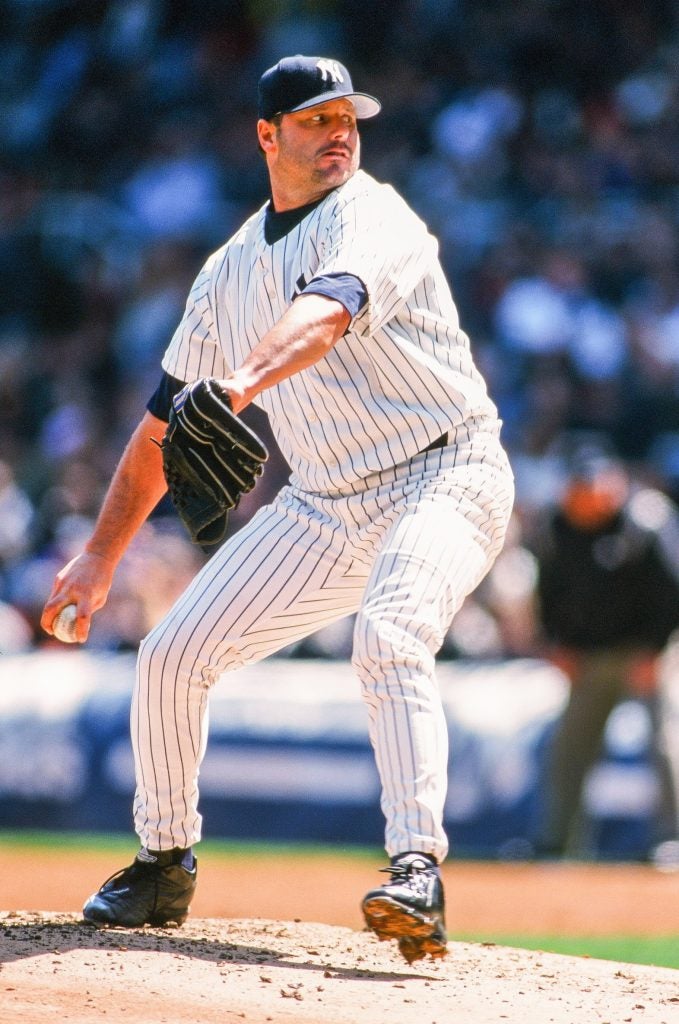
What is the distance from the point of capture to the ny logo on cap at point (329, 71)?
371 cm

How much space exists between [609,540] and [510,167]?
5.32 metres

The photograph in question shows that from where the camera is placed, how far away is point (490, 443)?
375 centimetres

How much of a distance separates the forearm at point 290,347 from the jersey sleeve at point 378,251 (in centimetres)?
14

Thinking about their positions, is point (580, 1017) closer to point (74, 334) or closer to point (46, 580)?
point (46, 580)

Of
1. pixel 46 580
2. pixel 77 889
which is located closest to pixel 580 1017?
pixel 77 889

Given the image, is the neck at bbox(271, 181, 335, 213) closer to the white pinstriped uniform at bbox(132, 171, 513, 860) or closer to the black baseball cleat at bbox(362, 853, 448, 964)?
the white pinstriped uniform at bbox(132, 171, 513, 860)

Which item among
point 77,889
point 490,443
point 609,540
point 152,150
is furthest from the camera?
point 152,150

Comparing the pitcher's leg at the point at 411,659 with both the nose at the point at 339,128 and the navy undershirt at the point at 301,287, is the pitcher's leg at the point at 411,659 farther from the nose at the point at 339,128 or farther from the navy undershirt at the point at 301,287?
the nose at the point at 339,128

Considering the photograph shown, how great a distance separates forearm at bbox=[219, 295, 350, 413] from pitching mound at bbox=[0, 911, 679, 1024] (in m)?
1.18

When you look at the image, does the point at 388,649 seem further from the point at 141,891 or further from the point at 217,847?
the point at 217,847

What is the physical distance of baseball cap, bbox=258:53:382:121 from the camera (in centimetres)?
369

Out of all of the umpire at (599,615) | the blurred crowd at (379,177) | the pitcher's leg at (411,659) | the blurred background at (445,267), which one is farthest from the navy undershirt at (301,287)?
the blurred crowd at (379,177)

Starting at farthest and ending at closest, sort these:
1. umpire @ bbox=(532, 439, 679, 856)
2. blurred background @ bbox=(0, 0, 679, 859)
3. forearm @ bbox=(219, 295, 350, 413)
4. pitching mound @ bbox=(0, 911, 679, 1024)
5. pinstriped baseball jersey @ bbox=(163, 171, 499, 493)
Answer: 1. blurred background @ bbox=(0, 0, 679, 859)
2. umpire @ bbox=(532, 439, 679, 856)
3. pinstriped baseball jersey @ bbox=(163, 171, 499, 493)
4. forearm @ bbox=(219, 295, 350, 413)
5. pitching mound @ bbox=(0, 911, 679, 1024)

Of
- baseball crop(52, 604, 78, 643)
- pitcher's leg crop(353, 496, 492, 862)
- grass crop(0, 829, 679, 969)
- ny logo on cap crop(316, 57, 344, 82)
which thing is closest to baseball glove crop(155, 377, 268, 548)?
pitcher's leg crop(353, 496, 492, 862)
